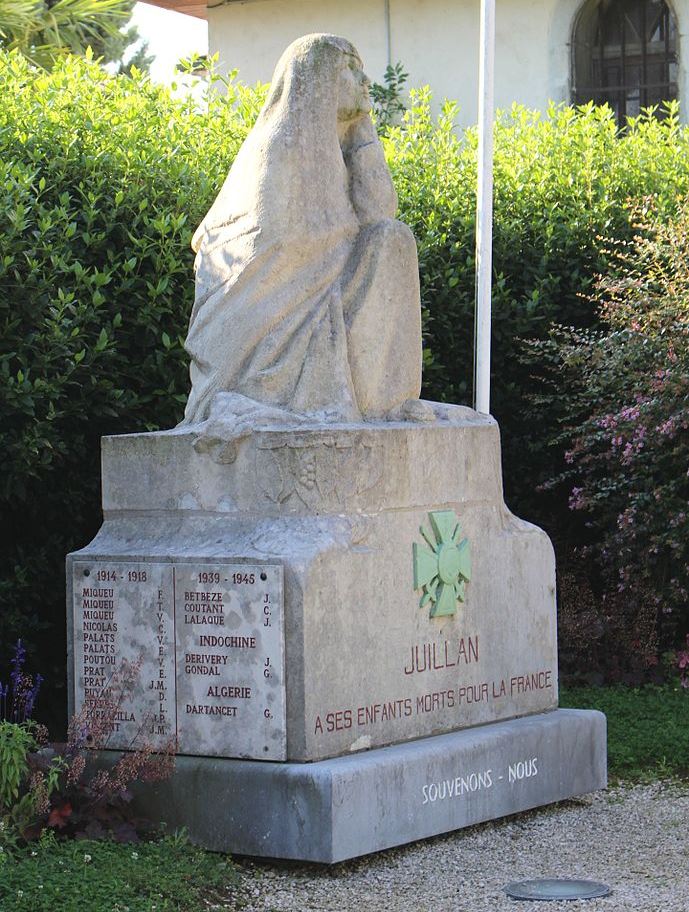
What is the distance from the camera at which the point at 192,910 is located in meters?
5.17

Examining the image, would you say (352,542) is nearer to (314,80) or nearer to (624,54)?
(314,80)

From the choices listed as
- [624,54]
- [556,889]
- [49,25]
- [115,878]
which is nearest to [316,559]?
[115,878]

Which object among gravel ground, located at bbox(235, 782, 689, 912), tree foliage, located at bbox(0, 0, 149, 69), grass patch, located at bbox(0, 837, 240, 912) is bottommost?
gravel ground, located at bbox(235, 782, 689, 912)

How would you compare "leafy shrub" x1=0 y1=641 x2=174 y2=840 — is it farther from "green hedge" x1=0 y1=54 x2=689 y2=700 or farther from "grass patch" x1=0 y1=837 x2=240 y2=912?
"green hedge" x1=0 y1=54 x2=689 y2=700

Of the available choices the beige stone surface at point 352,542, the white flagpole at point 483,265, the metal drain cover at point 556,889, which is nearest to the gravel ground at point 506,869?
the metal drain cover at point 556,889

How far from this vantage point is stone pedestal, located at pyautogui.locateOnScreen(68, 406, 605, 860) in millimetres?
5750

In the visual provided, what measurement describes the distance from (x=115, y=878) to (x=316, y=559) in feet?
4.31

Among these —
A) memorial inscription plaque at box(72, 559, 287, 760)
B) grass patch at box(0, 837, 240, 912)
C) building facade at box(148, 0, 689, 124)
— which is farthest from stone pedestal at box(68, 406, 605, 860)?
building facade at box(148, 0, 689, 124)

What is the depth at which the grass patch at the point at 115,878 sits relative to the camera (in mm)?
5009

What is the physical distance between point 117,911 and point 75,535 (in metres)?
3.34

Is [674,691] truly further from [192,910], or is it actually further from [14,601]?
[192,910]

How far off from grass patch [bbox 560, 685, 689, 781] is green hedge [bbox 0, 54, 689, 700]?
177cm

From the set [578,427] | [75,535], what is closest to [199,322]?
[75,535]

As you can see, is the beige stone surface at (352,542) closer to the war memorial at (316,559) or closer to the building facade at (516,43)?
the war memorial at (316,559)
